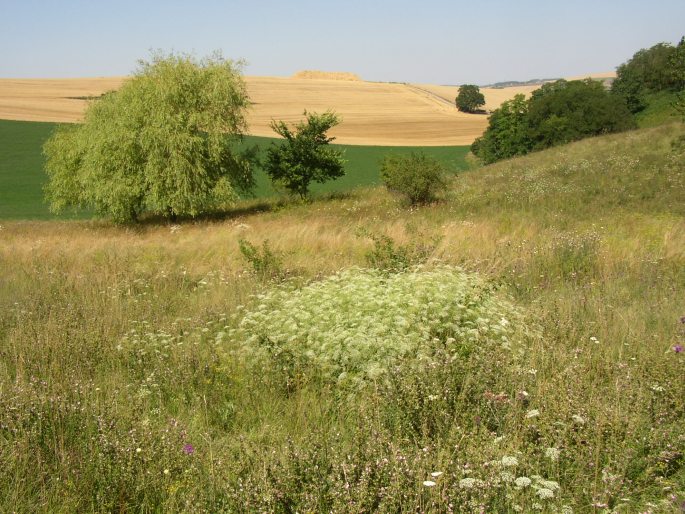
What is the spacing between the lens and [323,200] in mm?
30719

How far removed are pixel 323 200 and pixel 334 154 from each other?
281cm

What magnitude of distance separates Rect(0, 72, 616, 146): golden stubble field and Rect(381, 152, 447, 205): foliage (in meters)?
32.5

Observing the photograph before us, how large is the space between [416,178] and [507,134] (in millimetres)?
33982

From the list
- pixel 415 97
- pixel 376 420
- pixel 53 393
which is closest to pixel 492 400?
pixel 376 420

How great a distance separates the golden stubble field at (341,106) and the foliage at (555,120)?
12.9 meters

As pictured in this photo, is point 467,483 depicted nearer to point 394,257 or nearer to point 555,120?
point 394,257

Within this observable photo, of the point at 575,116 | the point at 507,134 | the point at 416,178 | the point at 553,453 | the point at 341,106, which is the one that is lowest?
the point at 553,453

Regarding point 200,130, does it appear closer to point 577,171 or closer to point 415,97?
point 577,171

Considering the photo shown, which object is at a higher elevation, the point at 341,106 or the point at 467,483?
the point at 341,106

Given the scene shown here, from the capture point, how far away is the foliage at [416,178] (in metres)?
25.0

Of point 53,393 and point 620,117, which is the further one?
point 620,117

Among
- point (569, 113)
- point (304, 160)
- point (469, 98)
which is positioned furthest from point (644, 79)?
point (304, 160)

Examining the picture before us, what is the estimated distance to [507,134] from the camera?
2173 inches

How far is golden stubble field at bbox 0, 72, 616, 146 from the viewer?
230 ft
